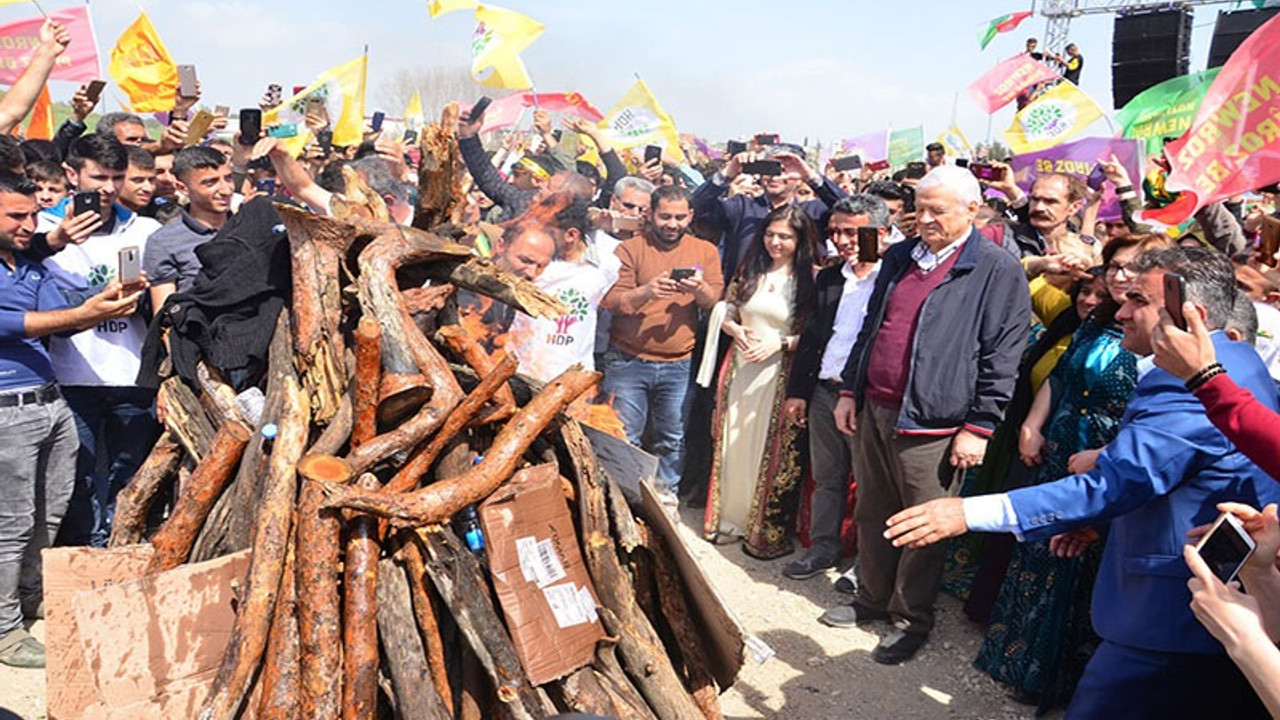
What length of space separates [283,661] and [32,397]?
2.60 meters

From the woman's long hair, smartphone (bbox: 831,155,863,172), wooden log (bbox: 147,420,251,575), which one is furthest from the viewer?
smartphone (bbox: 831,155,863,172)

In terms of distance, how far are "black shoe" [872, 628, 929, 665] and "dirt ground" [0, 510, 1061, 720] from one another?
37 mm

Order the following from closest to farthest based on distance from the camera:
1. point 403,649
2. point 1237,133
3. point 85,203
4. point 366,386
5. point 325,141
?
point 403,649 → point 366,386 → point 1237,133 → point 85,203 → point 325,141

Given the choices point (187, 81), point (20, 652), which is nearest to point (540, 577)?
point (20, 652)

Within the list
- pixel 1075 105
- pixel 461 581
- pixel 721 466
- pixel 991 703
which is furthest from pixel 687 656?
pixel 1075 105

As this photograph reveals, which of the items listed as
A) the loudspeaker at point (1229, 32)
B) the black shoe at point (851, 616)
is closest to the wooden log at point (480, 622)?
the black shoe at point (851, 616)

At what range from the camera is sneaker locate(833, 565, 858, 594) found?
5227mm

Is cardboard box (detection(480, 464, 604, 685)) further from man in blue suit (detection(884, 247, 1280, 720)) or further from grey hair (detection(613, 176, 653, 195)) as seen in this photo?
grey hair (detection(613, 176, 653, 195))

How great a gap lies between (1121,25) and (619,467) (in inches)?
537

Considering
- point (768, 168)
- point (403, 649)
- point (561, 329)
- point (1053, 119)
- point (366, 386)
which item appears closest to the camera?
point (403, 649)

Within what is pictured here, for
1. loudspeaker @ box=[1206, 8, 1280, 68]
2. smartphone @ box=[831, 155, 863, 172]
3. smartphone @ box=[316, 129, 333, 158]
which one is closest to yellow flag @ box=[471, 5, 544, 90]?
smartphone @ box=[316, 129, 333, 158]

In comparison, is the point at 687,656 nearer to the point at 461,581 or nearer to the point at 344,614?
the point at 461,581

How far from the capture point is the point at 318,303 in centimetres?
299

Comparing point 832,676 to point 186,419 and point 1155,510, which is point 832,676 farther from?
point 186,419
